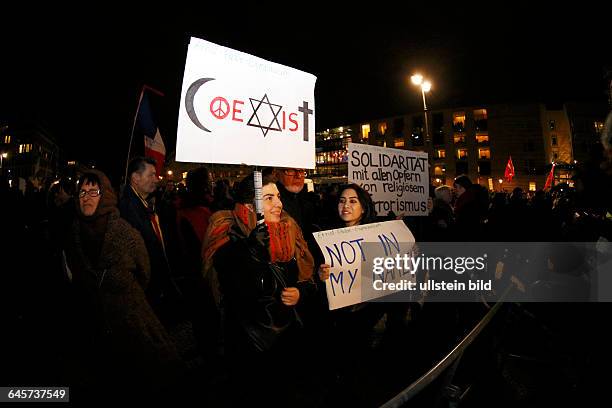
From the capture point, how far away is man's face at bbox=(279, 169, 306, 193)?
4676mm

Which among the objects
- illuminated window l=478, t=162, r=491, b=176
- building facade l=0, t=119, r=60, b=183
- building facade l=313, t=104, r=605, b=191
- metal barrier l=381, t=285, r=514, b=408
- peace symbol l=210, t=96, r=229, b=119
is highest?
building facade l=0, t=119, r=60, b=183

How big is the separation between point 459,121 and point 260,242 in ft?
222

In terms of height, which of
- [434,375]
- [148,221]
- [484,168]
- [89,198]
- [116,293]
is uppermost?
[484,168]

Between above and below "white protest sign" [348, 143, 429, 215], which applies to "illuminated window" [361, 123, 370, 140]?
above

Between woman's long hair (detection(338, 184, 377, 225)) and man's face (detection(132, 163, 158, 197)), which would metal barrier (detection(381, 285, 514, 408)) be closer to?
woman's long hair (detection(338, 184, 377, 225))

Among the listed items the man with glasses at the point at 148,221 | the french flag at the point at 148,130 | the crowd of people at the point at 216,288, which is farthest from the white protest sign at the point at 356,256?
the french flag at the point at 148,130

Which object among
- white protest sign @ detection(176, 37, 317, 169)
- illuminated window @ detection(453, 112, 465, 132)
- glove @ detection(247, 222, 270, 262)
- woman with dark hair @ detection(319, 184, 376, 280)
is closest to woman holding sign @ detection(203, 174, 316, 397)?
glove @ detection(247, 222, 270, 262)

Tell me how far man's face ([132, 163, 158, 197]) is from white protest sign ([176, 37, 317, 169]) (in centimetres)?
195

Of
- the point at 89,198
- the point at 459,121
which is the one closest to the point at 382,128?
the point at 459,121

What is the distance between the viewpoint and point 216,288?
2.74 metres

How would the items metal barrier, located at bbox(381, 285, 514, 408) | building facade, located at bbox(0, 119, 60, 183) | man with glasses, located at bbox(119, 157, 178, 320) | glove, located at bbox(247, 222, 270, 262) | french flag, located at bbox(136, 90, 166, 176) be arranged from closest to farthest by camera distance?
metal barrier, located at bbox(381, 285, 514, 408) < glove, located at bbox(247, 222, 270, 262) < man with glasses, located at bbox(119, 157, 178, 320) < french flag, located at bbox(136, 90, 166, 176) < building facade, located at bbox(0, 119, 60, 183)

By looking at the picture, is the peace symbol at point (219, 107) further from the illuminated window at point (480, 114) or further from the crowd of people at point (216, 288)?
the illuminated window at point (480, 114)

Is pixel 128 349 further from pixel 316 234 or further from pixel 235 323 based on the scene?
pixel 316 234

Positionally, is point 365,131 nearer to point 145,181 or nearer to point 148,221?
point 145,181
